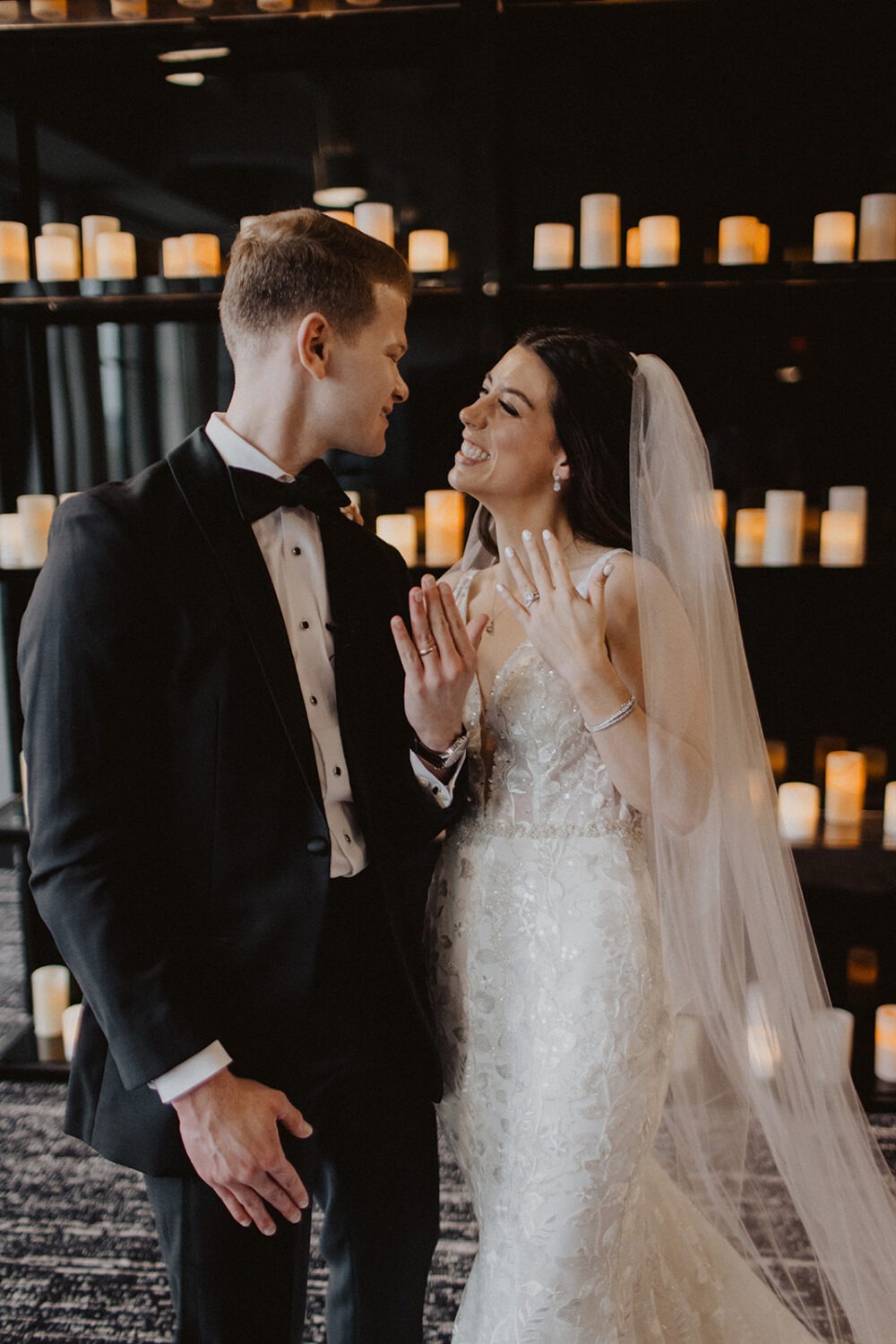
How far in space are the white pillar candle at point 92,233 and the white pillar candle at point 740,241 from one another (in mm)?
1528

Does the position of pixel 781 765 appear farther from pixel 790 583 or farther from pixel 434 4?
pixel 434 4

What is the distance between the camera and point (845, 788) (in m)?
2.68

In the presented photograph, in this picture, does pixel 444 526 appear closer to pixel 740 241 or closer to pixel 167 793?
pixel 740 241

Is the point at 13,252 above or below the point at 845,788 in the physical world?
above

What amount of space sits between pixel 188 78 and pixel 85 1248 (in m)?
2.87

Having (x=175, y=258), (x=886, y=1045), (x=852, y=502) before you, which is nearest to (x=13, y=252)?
(x=175, y=258)

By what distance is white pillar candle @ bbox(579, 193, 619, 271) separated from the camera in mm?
2520

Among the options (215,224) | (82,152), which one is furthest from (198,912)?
(82,152)

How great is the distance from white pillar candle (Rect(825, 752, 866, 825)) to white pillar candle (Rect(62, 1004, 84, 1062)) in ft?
6.51

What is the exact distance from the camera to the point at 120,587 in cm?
116

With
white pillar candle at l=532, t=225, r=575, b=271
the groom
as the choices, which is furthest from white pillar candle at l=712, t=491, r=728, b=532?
the groom

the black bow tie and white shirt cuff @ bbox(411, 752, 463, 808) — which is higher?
the black bow tie

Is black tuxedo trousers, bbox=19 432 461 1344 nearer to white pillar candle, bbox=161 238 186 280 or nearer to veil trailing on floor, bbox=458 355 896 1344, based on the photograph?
veil trailing on floor, bbox=458 355 896 1344

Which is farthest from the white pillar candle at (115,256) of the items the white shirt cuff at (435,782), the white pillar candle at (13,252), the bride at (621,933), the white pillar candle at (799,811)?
the white pillar candle at (799,811)
